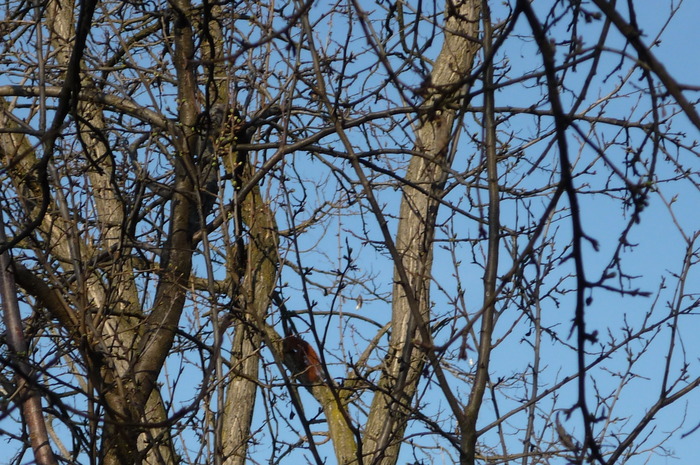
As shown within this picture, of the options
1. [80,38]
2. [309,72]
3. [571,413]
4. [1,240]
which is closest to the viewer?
[571,413]

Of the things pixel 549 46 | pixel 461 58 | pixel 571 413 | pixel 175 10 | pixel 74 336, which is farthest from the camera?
pixel 461 58

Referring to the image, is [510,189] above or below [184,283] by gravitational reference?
above

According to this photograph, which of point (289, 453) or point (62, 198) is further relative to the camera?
point (289, 453)

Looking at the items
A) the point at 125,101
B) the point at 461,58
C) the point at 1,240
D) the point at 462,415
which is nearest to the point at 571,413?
the point at 462,415

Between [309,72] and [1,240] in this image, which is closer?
[1,240]

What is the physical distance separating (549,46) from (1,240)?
289 centimetres

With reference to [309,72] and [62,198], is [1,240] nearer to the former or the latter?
[62,198]

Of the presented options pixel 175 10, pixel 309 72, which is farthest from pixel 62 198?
pixel 309 72

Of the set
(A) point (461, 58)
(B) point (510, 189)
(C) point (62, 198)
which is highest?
(A) point (461, 58)

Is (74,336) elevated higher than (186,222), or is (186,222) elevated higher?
(186,222)

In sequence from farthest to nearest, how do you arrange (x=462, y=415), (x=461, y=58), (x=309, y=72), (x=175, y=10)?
(x=461, y=58) → (x=309, y=72) → (x=175, y=10) → (x=462, y=415)

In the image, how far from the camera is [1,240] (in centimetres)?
381

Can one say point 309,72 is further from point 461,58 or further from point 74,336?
point 74,336

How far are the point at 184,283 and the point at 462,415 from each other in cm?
278
